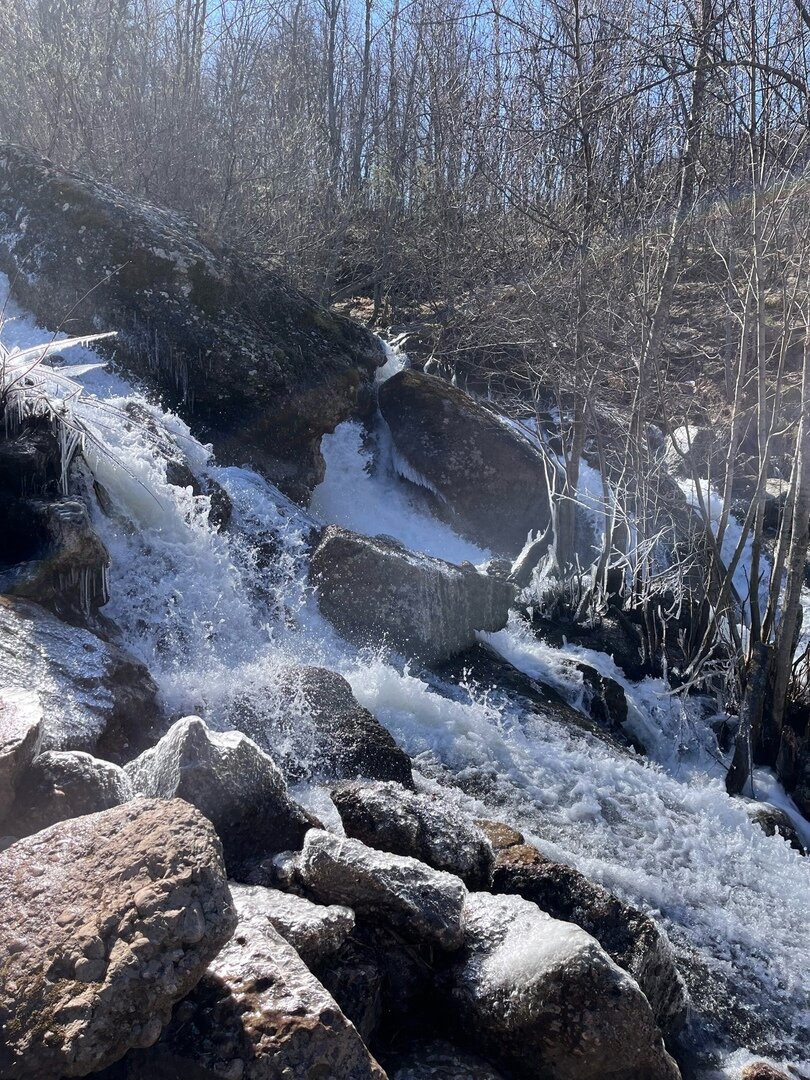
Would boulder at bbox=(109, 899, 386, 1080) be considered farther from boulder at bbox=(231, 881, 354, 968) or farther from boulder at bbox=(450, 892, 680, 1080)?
boulder at bbox=(450, 892, 680, 1080)

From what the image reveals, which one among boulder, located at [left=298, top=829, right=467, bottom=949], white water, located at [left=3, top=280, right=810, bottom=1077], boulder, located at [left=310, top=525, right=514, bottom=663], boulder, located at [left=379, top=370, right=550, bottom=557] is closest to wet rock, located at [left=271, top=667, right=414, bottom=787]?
white water, located at [left=3, top=280, right=810, bottom=1077]

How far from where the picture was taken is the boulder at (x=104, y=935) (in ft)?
6.62

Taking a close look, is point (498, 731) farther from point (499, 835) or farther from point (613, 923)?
point (613, 923)

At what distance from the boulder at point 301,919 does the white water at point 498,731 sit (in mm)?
1563

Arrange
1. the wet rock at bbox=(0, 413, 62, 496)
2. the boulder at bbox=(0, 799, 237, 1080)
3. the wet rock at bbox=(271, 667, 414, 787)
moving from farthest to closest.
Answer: the wet rock at bbox=(0, 413, 62, 496)
the wet rock at bbox=(271, 667, 414, 787)
the boulder at bbox=(0, 799, 237, 1080)

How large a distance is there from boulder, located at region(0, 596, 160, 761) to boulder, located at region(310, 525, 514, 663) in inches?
76.5

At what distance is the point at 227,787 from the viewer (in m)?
3.24

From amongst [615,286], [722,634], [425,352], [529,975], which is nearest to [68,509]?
[529,975]

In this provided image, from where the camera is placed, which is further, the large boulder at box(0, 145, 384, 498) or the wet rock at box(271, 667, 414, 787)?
the large boulder at box(0, 145, 384, 498)

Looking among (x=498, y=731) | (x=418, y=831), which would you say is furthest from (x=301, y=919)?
(x=498, y=731)

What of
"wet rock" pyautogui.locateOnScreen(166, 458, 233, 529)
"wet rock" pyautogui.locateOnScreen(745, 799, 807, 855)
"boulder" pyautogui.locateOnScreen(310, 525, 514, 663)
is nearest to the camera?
"wet rock" pyautogui.locateOnScreen(745, 799, 807, 855)

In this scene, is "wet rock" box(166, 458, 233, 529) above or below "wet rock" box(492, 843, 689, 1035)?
above

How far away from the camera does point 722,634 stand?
6812mm

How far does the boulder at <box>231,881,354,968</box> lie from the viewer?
103 inches
